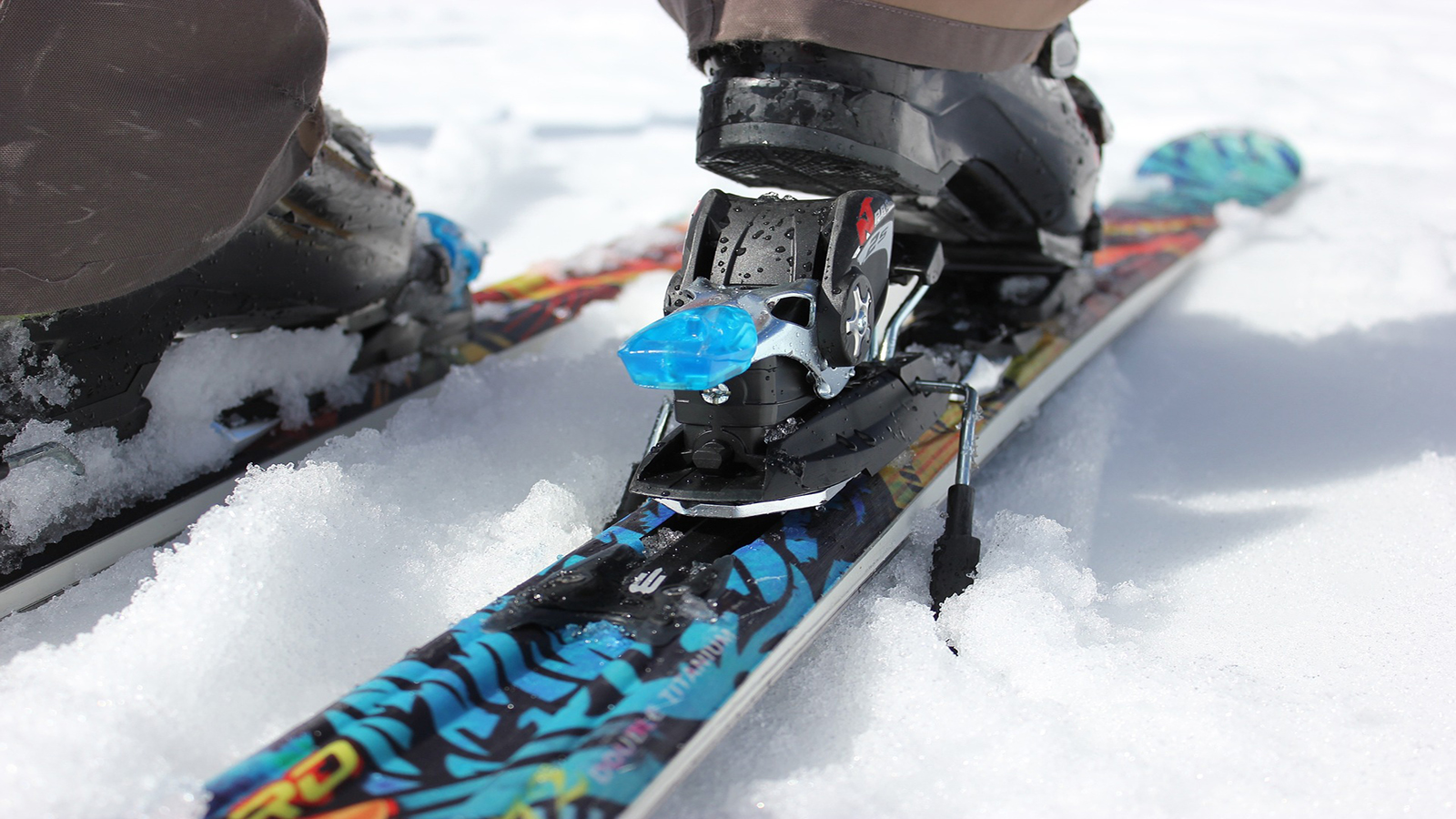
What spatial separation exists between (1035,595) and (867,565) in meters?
0.23

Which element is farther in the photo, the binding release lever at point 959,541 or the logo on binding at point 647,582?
the binding release lever at point 959,541

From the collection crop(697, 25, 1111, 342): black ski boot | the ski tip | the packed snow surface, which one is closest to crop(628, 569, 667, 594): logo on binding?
the packed snow surface

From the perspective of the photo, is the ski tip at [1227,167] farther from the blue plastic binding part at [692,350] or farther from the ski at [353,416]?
the blue plastic binding part at [692,350]

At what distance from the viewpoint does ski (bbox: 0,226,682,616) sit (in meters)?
1.42

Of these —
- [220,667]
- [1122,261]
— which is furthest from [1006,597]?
[1122,261]

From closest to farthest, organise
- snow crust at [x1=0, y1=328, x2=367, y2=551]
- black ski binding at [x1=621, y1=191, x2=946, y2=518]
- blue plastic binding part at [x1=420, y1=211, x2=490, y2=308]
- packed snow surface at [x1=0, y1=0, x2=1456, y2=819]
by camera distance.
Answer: packed snow surface at [x1=0, y1=0, x2=1456, y2=819]
black ski binding at [x1=621, y1=191, x2=946, y2=518]
snow crust at [x1=0, y1=328, x2=367, y2=551]
blue plastic binding part at [x1=420, y1=211, x2=490, y2=308]

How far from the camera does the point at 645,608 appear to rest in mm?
1162

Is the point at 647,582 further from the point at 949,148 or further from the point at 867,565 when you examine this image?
the point at 949,148

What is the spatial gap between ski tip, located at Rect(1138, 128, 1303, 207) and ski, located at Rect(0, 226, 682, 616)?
6.45 ft

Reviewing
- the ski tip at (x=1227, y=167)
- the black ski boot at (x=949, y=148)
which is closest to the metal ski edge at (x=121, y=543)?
the black ski boot at (x=949, y=148)

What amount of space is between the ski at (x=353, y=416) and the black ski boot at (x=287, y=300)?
0.09 metres

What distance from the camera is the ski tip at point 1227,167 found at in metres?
3.51

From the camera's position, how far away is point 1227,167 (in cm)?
363

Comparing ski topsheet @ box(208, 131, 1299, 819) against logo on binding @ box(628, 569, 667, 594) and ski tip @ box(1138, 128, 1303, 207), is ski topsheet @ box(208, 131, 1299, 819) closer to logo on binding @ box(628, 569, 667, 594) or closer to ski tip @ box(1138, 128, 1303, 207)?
logo on binding @ box(628, 569, 667, 594)
